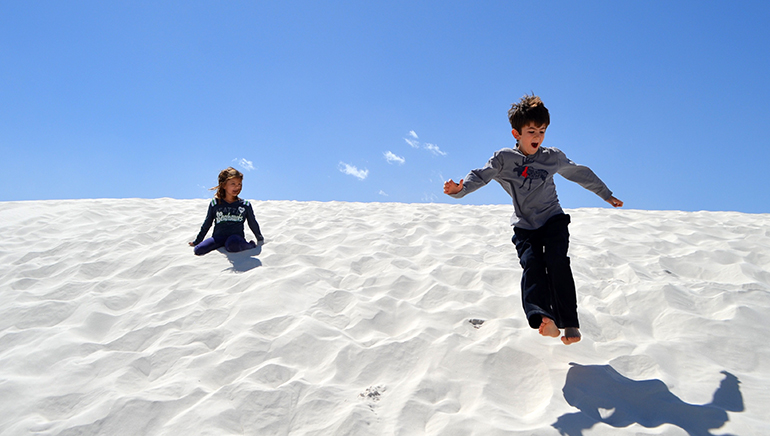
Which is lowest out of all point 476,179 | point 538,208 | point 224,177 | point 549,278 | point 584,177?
point 549,278

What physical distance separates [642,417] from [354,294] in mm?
2102

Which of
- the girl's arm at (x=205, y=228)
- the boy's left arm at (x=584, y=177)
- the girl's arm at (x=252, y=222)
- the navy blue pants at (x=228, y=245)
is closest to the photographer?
the boy's left arm at (x=584, y=177)

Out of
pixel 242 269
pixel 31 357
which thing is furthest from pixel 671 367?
pixel 31 357

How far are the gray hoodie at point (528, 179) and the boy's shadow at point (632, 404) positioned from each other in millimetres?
923

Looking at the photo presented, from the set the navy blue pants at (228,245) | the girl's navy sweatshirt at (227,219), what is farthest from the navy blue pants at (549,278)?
the girl's navy sweatshirt at (227,219)

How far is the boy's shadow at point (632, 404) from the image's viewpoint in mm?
2021

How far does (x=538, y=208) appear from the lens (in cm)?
273

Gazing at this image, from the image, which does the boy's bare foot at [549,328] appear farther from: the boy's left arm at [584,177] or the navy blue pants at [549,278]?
the boy's left arm at [584,177]

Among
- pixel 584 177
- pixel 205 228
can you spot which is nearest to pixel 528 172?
pixel 584 177

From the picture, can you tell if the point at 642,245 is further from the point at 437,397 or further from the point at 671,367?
the point at 437,397

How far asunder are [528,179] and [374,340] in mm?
1405

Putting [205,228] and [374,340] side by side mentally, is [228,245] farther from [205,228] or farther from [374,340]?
[374,340]

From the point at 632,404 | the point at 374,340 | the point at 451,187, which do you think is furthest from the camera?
the point at 374,340

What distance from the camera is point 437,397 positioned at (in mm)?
2223
